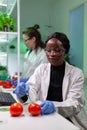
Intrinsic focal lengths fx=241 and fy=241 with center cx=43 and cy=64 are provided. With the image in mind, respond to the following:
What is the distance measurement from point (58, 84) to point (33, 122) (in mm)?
648

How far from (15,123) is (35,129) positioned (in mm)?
126

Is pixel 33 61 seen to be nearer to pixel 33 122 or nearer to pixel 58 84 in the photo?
pixel 58 84

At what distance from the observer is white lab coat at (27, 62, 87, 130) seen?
4.96 feet

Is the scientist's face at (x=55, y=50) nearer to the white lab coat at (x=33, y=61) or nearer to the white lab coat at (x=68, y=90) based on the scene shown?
the white lab coat at (x=68, y=90)

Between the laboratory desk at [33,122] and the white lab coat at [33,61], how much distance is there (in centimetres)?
152

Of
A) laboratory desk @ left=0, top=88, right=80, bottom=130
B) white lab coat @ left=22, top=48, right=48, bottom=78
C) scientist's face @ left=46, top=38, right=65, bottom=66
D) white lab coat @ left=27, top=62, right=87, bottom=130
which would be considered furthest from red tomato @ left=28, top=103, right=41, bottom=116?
white lab coat @ left=22, top=48, right=48, bottom=78

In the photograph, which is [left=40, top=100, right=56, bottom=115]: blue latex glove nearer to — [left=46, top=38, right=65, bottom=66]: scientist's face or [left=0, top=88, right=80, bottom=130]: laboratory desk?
[left=0, top=88, right=80, bottom=130]: laboratory desk

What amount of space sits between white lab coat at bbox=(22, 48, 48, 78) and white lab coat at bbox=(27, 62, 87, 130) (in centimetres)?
95

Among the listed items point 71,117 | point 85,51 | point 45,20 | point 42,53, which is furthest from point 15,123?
point 45,20

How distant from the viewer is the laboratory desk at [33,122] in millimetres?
1036

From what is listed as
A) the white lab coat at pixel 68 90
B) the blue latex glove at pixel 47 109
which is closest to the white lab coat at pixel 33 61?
the white lab coat at pixel 68 90

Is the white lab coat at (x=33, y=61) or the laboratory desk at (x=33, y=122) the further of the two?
the white lab coat at (x=33, y=61)

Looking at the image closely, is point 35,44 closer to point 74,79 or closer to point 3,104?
point 74,79

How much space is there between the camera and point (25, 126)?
1.06 m
